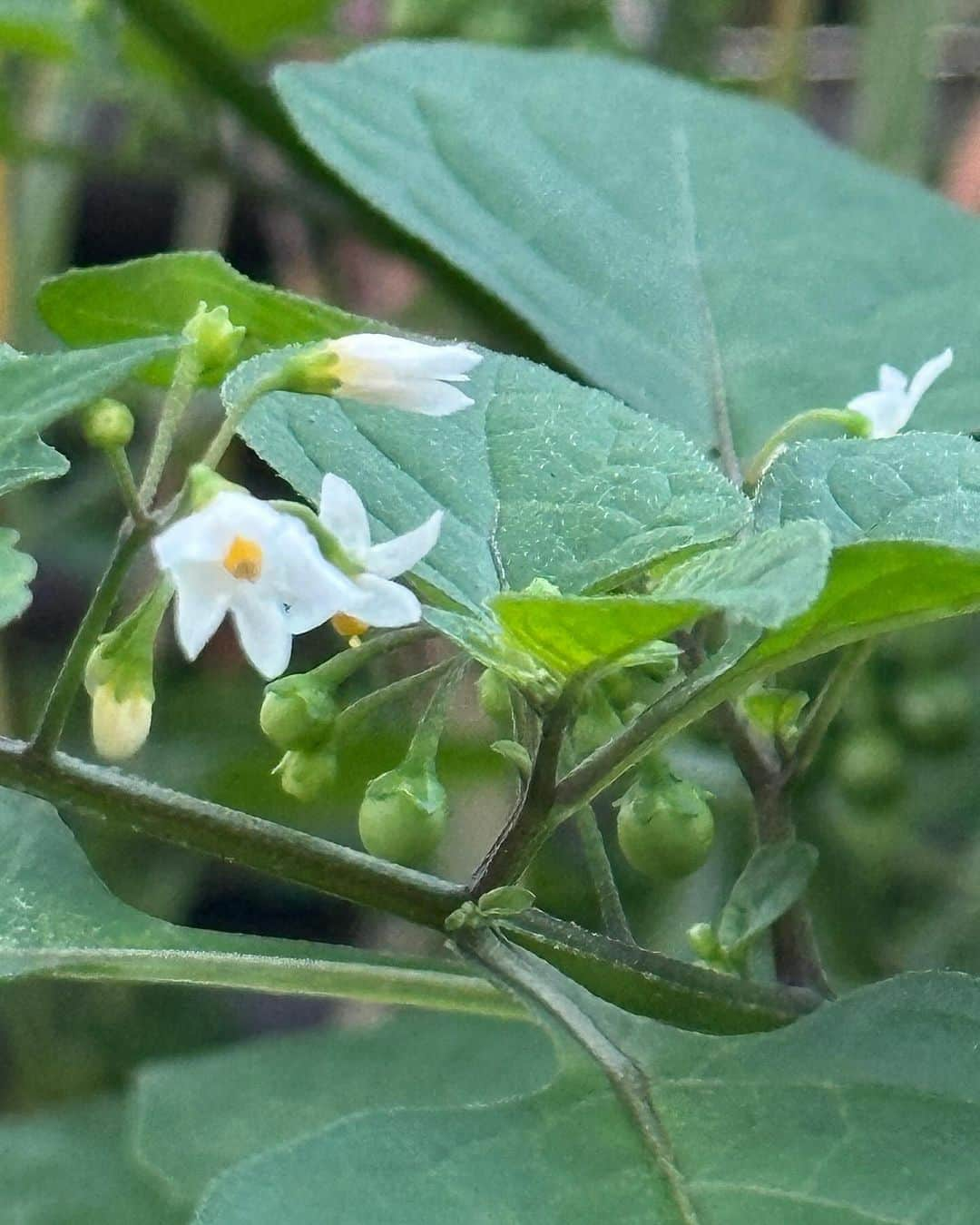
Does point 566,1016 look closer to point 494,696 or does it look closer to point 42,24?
point 494,696

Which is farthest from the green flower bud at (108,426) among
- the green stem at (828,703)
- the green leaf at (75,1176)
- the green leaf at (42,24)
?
the green leaf at (42,24)

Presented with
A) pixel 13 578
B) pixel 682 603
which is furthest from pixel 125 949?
pixel 682 603

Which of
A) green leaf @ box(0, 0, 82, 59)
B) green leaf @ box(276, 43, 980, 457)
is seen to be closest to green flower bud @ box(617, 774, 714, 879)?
green leaf @ box(276, 43, 980, 457)

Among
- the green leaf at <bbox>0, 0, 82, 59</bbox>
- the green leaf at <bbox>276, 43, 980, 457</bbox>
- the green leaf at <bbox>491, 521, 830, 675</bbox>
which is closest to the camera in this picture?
the green leaf at <bbox>491, 521, 830, 675</bbox>

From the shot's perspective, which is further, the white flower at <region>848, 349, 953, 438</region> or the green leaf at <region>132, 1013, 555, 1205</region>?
the green leaf at <region>132, 1013, 555, 1205</region>

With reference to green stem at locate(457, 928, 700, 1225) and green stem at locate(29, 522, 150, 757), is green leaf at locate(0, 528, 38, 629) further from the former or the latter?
green stem at locate(457, 928, 700, 1225)
